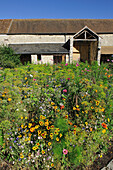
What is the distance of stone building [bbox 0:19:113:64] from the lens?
15.7 m

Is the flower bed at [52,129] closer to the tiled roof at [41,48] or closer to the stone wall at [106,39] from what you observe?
the tiled roof at [41,48]

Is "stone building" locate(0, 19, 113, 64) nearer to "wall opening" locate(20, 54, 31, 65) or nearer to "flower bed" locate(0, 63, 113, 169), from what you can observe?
"wall opening" locate(20, 54, 31, 65)

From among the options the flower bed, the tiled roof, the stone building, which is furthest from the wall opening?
the flower bed

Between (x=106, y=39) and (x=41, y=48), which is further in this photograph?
(x=106, y=39)

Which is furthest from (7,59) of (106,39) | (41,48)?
(106,39)

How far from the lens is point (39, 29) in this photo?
1931cm

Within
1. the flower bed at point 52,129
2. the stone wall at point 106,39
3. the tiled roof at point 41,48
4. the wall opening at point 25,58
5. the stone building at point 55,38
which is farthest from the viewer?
the stone wall at point 106,39

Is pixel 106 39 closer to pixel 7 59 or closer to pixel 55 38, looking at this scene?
pixel 55 38

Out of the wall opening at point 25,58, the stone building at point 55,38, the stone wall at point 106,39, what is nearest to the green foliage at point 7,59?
the stone building at point 55,38

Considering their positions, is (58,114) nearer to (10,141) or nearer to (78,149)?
(78,149)

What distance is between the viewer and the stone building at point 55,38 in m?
15.7

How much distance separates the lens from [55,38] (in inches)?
746

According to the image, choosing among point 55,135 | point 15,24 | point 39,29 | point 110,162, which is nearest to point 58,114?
point 55,135

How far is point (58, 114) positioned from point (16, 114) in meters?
0.80
